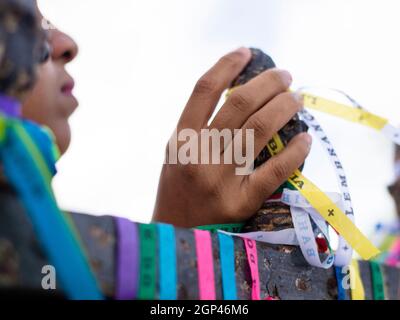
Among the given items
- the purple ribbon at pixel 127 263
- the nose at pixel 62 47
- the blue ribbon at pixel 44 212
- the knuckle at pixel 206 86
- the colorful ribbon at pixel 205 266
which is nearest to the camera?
the blue ribbon at pixel 44 212

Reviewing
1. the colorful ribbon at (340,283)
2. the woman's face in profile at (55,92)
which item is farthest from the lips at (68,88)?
the colorful ribbon at (340,283)

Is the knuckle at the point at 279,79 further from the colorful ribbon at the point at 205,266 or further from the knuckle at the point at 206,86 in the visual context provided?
the colorful ribbon at the point at 205,266

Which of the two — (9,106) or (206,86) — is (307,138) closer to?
(206,86)

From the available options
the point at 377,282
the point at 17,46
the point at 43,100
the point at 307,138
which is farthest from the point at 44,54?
the point at 377,282

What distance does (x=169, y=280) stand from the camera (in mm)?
950

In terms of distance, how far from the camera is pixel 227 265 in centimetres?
107

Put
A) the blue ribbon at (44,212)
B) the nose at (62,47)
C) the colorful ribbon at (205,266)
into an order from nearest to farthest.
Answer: the blue ribbon at (44,212) < the colorful ribbon at (205,266) < the nose at (62,47)

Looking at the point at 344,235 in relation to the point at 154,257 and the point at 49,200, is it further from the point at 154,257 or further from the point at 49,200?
the point at 49,200

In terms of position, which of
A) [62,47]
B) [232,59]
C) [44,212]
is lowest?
[44,212]

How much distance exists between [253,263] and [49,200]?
1.81 feet

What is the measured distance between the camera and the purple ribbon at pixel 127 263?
2.91 feet

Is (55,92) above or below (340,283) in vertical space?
above

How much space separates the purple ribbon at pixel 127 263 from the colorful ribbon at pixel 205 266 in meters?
0.15

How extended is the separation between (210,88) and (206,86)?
0.01 meters
